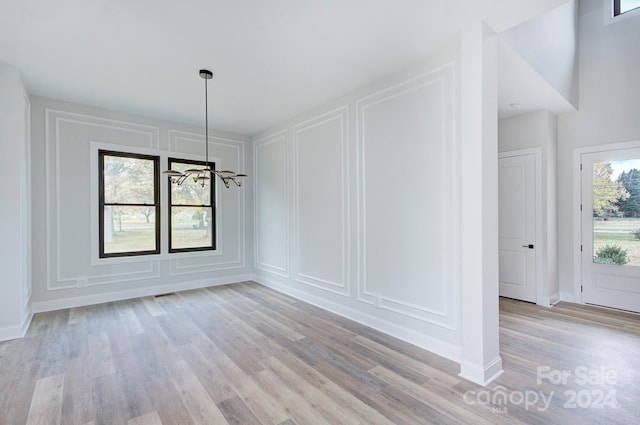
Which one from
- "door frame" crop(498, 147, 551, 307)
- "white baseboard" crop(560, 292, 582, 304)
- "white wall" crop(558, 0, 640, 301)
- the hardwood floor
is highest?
"white wall" crop(558, 0, 640, 301)

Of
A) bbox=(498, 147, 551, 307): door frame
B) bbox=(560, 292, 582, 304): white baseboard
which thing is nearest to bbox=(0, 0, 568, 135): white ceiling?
bbox=(498, 147, 551, 307): door frame

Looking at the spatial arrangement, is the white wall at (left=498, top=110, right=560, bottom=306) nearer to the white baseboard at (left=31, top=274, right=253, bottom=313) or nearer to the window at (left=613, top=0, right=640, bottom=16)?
the window at (left=613, top=0, right=640, bottom=16)

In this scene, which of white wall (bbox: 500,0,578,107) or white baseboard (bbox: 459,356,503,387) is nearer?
white baseboard (bbox: 459,356,503,387)

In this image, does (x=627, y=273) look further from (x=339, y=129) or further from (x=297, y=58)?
(x=297, y=58)

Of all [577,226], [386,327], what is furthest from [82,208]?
[577,226]

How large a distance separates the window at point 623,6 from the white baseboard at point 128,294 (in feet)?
23.5

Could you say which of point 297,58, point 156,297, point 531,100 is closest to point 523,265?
point 531,100

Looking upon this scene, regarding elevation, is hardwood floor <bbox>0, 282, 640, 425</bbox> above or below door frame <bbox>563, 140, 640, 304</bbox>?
below

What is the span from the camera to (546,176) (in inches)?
174

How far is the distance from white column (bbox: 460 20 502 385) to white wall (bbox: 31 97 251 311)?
4.53 meters

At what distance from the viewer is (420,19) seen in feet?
8.07

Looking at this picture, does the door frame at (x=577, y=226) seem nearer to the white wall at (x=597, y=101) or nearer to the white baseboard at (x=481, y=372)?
the white wall at (x=597, y=101)

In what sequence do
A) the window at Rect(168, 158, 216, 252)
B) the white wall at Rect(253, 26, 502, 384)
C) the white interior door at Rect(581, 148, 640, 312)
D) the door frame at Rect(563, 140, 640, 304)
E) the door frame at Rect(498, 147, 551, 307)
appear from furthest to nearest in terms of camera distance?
the window at Rect(168, 158, 216, 252), the door frame at Rect(563, 140, 640, 304), the door frame at Rect(498, 147, 551, 307), the white interior door at Rect(581, 148, 640, 312), the white wall at Rect(253, 26, 502, 384)

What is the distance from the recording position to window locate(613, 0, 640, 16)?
416 centimetres
